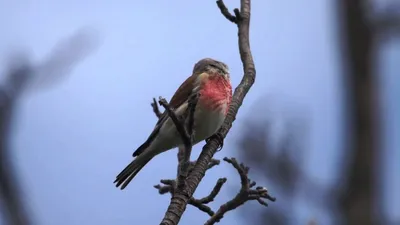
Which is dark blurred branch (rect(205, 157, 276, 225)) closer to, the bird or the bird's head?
the bird

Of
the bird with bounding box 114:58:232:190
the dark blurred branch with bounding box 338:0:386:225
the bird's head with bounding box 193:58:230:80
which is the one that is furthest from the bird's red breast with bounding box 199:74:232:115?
the dark blurred branch with bounding box 338:0:386:225

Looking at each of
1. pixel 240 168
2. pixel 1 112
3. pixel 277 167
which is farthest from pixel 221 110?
pixel 1 112

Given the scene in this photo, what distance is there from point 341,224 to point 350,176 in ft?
0.30

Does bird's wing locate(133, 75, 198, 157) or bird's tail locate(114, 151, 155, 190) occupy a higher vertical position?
bird's wing locate(133, 75, 198, 157)

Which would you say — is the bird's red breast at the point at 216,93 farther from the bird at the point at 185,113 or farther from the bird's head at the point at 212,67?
the bird's head at the point at 212,67

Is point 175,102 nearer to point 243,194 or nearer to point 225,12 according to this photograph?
point 225,12

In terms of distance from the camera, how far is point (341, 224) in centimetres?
105

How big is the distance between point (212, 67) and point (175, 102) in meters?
0.92

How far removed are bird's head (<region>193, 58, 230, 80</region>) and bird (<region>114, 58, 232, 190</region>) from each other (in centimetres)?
31

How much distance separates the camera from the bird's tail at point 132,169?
541 centimetres

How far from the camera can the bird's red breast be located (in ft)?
19.3

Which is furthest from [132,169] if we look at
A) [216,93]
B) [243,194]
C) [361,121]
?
[361,121]

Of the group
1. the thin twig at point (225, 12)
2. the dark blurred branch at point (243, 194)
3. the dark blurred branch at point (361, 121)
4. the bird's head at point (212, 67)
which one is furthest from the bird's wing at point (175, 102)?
the dark blurred branch at point (361, 121)

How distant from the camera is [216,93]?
19.8 ft
